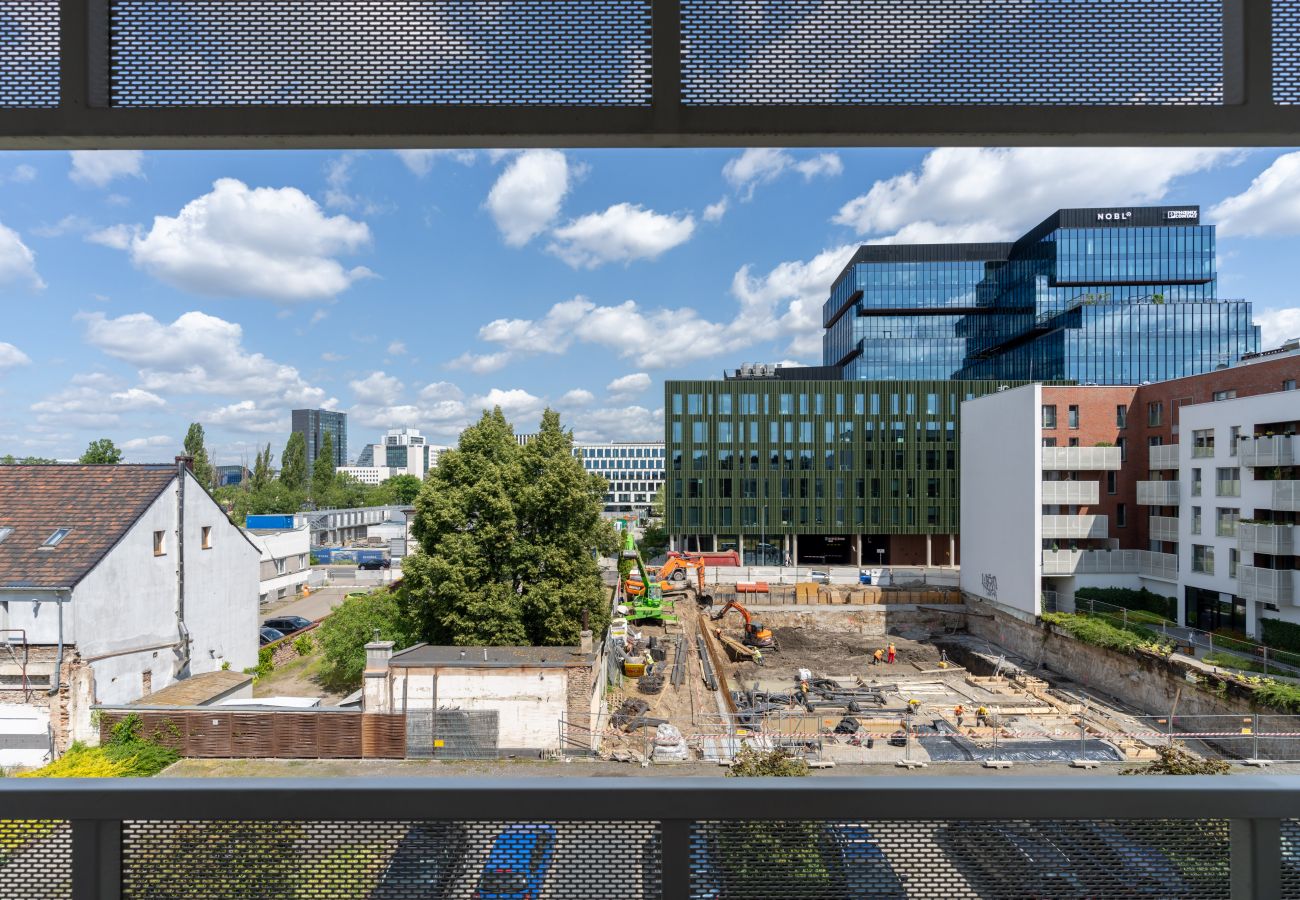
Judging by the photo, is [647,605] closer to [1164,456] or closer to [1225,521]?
[1225,521]

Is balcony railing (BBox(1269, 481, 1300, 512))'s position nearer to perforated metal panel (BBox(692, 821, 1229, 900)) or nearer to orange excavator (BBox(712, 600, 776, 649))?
orange excavator (BBox(712, 600, 776, 649))

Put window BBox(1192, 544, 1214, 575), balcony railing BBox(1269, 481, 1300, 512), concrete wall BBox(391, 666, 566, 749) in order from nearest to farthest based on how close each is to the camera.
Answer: concrete wall BBox(391, 666, 566, 749) → balcony railing BBox(1269, 481, 1300, 512) → window BBox(1192, 544, 1214, 575)

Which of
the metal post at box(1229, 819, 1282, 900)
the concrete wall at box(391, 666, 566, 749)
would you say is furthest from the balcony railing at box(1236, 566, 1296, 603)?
the metal post at box(1229, 819, 1282, 900)

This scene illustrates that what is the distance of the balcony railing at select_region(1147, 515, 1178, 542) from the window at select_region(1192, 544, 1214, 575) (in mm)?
1462

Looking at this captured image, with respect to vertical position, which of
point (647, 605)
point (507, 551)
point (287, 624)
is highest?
point (507, 551)

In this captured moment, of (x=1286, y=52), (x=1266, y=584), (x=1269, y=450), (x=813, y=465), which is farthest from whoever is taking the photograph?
(x=813, y=465)

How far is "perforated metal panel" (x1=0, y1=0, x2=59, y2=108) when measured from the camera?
161cm

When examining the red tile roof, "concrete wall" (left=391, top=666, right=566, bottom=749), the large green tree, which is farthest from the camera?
the large green tree

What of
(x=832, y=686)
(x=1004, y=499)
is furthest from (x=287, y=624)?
(x=1004, y=499)

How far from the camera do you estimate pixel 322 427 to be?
12925 cm

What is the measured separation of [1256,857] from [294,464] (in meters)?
63.5

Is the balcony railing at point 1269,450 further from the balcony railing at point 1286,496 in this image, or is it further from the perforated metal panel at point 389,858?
the perforated metal panel at point 389,858

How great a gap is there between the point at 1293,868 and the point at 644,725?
13480 mm

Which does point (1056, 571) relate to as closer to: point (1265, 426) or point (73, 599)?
point (1265, 426)
